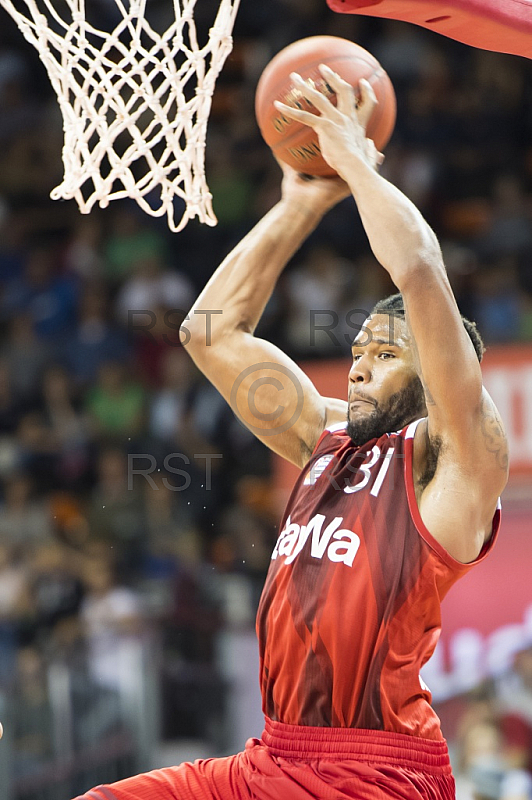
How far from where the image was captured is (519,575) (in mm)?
6562

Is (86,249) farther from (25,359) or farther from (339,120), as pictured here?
(339,120)

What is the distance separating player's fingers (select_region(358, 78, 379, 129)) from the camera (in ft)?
10.8

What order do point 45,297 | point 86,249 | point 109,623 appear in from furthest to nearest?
1. point 86,249
2. point 45,297
3. point 109,623

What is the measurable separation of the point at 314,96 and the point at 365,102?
0.22 metres

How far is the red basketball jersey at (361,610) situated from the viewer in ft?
9.80

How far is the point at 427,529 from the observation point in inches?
119

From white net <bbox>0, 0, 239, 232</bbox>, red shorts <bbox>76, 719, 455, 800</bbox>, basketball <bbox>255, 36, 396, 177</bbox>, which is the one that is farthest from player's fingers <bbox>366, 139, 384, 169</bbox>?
red shorts <bbox>76, 719, 455, 800</bbox>

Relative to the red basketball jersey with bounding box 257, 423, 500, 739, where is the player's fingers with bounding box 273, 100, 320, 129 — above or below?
above

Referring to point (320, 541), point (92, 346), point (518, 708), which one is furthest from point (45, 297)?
point (320, 541)

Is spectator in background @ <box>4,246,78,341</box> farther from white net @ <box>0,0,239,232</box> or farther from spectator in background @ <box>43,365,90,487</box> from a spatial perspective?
white net @ <box>0,0,239,232</box>

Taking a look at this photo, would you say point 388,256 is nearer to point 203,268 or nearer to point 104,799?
point 104,799

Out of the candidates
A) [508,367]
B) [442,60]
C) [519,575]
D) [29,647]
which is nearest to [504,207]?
[442,60]

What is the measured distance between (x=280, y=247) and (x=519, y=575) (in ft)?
11.6

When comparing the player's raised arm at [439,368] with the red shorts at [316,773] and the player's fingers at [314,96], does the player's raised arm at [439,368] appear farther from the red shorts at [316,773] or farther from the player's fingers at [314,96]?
the red shorts at [316,773]
